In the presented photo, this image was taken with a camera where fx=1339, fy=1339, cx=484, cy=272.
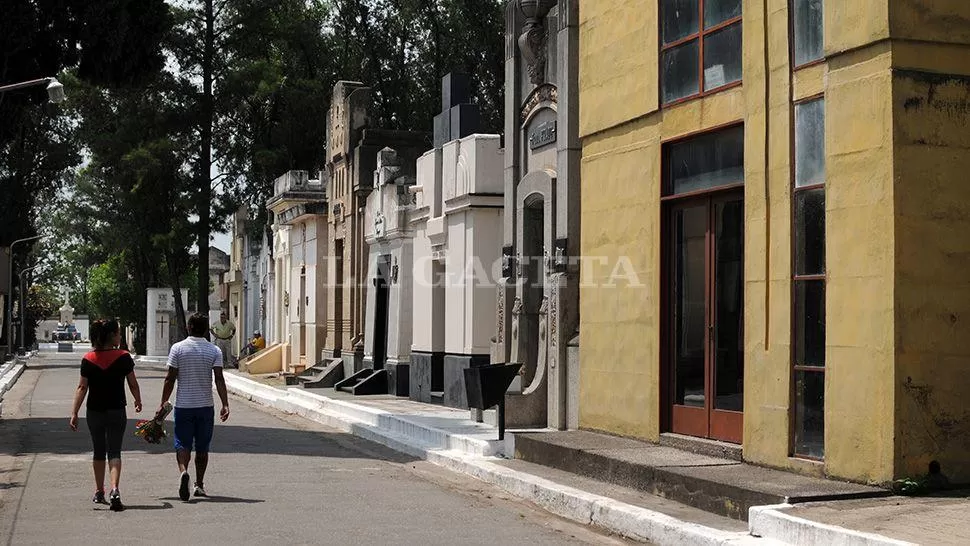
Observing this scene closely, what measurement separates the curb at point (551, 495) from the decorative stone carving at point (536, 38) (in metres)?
5.11

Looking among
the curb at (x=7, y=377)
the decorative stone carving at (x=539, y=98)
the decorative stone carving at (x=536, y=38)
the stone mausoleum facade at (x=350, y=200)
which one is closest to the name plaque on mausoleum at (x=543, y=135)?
the decorative stone carving at (x=539, y=98)

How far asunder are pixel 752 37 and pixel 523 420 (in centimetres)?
703

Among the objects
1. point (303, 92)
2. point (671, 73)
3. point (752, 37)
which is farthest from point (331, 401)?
point (303, 92)

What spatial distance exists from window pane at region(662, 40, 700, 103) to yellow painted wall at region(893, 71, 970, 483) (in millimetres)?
3684

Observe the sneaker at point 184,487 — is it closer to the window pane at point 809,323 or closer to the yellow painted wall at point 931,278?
the window pane at point 809,323

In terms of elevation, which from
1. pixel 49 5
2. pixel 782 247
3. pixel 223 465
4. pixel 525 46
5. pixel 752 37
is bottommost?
pixel 223 465

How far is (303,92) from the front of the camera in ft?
168

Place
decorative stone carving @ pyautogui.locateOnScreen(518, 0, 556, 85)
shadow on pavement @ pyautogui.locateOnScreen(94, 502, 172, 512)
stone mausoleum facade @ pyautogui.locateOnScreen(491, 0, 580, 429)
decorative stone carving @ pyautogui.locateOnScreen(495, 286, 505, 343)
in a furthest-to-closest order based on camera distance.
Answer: decorative stone carving @ pyautogui.locateOnScreen(495, 286, 505, 343) → decorative stone carving @ pyautogui.locateOnScreen(518, 0, 556, 85) → stone mausoleum facade @ pyautogui.locateOnScreen(491, 0, 580, 429) → shadow on pavement @ pyautogui.locateOnScreen(94, 502, 172, 512)

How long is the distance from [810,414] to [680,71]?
4.35 metres

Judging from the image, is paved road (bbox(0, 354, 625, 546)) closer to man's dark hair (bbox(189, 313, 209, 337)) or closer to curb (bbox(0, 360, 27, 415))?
man's dark hair (bbox(189, 313, 209, 337))

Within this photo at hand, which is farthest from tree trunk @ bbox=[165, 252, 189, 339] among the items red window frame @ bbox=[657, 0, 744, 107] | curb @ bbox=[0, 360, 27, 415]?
red window frame @ bbox=[657, 0, 744, 107]

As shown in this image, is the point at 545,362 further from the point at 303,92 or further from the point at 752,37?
the point at 303,92

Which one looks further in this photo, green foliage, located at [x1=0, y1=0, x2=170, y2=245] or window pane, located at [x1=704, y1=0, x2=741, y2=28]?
green foliage, located at [x1=0, y1=0, x2=170, y2=245]

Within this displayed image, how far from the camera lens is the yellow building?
10047mm
